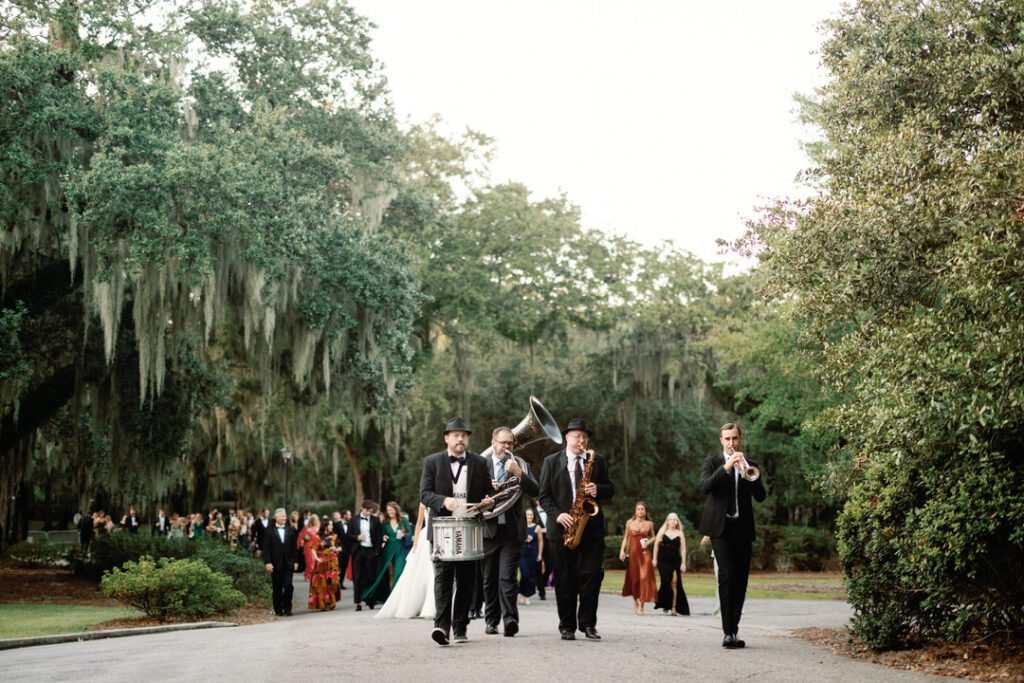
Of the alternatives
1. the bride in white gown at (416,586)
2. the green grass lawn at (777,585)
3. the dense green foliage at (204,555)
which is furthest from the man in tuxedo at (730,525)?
the green grass lawn at (777,585)

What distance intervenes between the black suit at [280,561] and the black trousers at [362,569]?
1409 mm

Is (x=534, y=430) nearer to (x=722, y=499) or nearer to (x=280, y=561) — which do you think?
(x=722, y=499)

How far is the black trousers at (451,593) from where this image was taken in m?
10.4

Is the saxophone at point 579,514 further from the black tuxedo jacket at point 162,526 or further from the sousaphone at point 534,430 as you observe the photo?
the black tuxedo jacket at point 162,526

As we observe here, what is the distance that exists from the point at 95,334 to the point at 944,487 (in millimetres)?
18831

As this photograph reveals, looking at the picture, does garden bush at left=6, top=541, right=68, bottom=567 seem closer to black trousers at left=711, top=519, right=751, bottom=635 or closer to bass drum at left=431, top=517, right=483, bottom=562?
bass drum at left=431, top=517, right=483, bottom=562

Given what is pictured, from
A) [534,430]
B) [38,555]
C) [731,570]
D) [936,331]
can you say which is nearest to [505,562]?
[534,430]

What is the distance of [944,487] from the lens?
9477 millimetres

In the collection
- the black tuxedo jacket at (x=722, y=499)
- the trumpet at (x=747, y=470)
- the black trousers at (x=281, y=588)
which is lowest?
the black trousers at (x=281, y=588)

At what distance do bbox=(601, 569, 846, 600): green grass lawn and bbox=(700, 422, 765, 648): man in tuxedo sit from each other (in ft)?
46.0

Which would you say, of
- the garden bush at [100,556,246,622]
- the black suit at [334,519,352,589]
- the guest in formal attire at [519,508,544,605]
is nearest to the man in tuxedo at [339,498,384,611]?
the guest in formal attire at [519,508,544,605]

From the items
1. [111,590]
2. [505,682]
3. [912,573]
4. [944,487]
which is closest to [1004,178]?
[944,487]

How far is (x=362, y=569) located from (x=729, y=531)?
11.6 m

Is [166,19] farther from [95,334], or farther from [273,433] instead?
[273,433]
